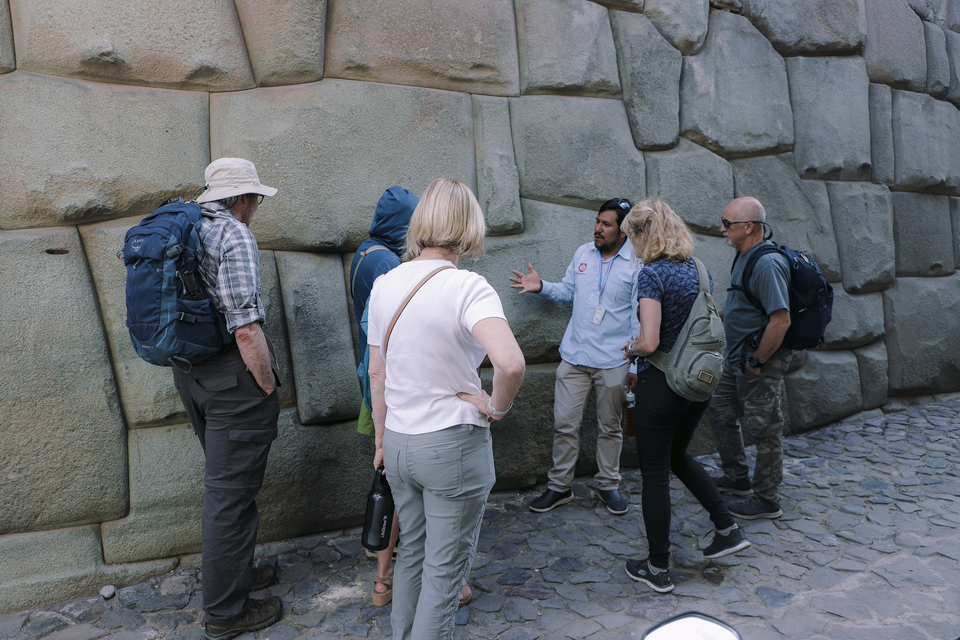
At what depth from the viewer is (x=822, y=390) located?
4.89 m

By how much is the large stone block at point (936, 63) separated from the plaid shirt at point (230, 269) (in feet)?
20.2

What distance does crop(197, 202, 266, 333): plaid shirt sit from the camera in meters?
2.32

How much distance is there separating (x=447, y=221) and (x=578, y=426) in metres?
2.02

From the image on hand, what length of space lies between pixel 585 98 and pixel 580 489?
8.00 feet

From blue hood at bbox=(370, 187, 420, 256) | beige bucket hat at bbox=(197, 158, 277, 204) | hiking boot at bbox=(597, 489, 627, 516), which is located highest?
beige bucket hat at bbox=(197, 158, 277, 204)

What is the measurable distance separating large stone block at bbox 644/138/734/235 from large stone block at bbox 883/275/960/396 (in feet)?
6.66

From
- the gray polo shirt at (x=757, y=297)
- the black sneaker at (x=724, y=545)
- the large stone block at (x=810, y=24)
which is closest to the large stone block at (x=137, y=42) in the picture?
the gray polo shirt at (x=757, y=297)

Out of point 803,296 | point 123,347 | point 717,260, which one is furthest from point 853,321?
point 123,347

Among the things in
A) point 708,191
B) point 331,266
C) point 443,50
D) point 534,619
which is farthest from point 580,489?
point 443,50

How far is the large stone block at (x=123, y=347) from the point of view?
292 centimetres

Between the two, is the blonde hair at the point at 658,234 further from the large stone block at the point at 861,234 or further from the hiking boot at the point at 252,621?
the large stone block at the point at 861,234

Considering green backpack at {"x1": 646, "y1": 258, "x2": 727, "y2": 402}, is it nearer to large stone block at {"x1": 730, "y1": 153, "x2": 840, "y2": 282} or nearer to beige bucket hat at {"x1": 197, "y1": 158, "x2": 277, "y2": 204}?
beige bucket hat at {"x1": 197, "y1": 158, "x2": 277, "y2": 204}

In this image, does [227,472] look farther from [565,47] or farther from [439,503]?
[565,47]

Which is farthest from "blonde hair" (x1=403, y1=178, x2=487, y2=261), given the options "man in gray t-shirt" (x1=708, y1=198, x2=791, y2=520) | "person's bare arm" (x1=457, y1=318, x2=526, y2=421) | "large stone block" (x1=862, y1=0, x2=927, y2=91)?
"large stone block" (x1=862, y1=0, x2=927, y2=91)
